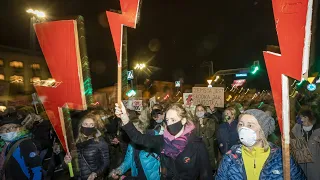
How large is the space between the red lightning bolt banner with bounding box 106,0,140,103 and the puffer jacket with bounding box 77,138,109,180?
1.58 meters

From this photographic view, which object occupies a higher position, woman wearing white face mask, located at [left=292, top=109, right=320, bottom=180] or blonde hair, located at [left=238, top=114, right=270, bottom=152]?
blonde hair, located at [left=238, top=114, right=270, bottom=152]

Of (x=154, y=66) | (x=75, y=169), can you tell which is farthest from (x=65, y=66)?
(x=154, y=66)

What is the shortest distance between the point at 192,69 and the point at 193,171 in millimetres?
52410

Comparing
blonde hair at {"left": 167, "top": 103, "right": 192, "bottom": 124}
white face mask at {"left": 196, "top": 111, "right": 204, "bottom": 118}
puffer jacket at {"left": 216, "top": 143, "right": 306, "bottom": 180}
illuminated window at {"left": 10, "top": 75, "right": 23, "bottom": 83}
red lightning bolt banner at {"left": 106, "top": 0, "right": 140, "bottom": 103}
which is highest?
illuminated window at {"left": 10, "top": 75, "right": 23, "bottom": 83}

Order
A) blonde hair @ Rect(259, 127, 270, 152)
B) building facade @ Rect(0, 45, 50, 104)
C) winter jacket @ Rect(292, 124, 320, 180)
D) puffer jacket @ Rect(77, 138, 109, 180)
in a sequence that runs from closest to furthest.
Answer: blonde hair @ Rect(259, 127, 270, 152), puffer jacket @ Rect(77, 138, 109, 180), winter jacket @ Rect(292, 124, 320, 180), building facade @ Rect(0, 45, 50, 104)

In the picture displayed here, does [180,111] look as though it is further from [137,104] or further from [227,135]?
[137,104]

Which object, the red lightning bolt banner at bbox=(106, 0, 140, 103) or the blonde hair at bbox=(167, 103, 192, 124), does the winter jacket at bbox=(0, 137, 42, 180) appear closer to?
the red lightning bolt banner at bbox=(106, 0, 140, 103)

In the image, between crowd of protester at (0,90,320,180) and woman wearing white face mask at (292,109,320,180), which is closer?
crowd of protester at (0,90,320,180)

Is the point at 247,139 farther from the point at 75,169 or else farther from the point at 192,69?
the point at 192,69

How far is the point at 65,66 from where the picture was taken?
3484 millimetres

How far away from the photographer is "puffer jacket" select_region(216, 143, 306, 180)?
282 centimetres

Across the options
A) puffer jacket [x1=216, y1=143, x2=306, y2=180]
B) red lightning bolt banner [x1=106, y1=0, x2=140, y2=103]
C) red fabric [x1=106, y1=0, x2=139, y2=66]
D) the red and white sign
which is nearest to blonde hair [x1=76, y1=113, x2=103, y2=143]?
red lightning bolt banner [x1=106, y1=0, x2=140, y2=103]

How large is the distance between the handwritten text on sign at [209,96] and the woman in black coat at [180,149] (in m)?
5.62

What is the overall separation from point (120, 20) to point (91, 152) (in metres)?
2.22
